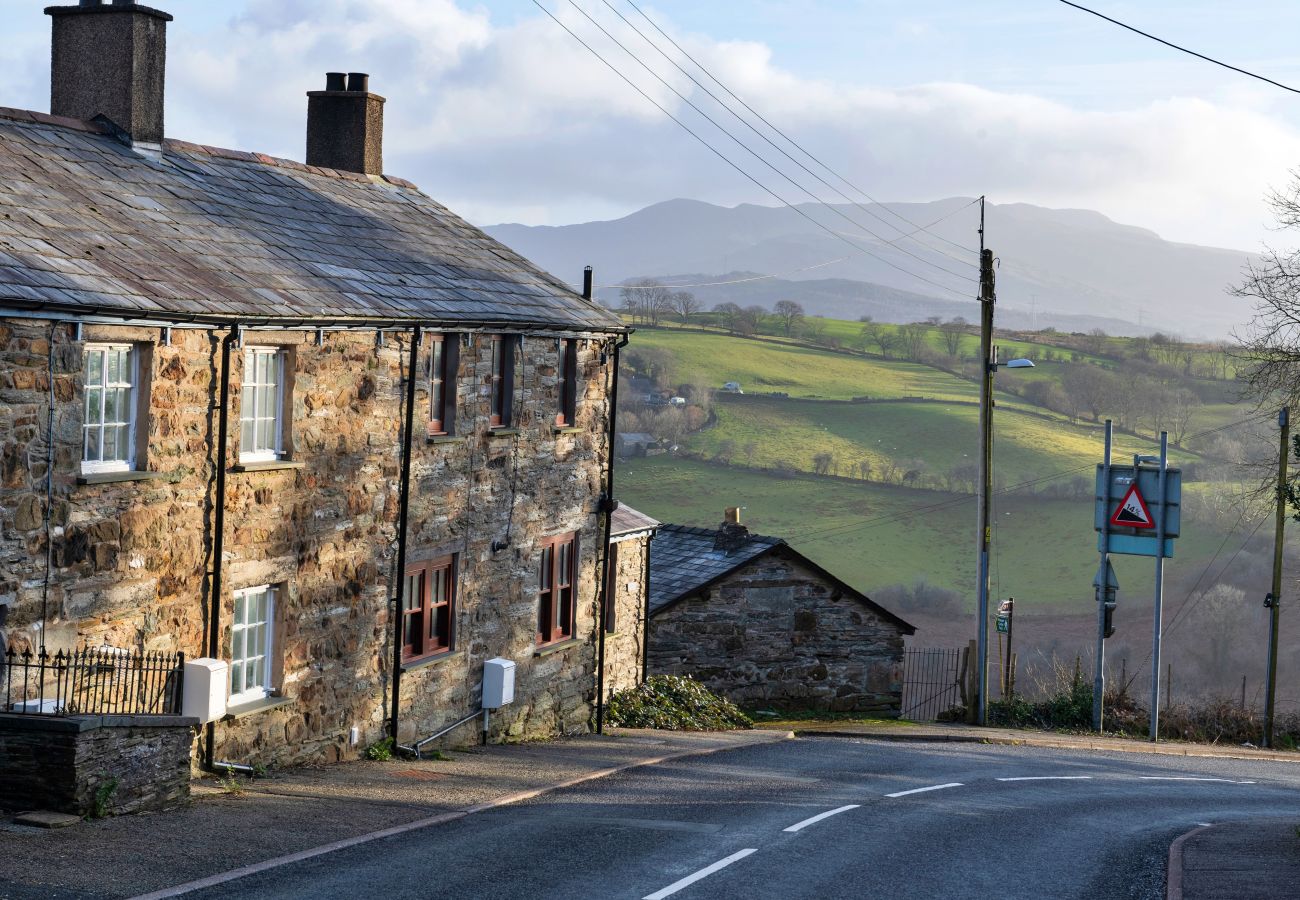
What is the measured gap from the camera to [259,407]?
51.1ft

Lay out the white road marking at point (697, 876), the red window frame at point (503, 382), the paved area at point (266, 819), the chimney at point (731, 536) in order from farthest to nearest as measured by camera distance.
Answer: the chimney at point (731, 536) < the red window frame at point (503, 382) < the white road marking at point (697, 876) < the paved area at point (266, 819)

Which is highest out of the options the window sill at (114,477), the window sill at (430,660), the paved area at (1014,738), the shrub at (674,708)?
the window sill at (114,477)

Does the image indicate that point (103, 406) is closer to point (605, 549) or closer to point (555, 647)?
point (555, 647)

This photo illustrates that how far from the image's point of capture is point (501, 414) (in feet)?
67.4

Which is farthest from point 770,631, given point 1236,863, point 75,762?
point 75,762

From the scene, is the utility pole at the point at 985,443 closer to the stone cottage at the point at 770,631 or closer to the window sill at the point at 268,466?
the stone cottage at the point at 770,631

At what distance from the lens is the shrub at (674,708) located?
26.2 metres

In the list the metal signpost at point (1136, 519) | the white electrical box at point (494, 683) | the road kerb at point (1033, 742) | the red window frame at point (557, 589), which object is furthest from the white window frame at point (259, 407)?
the metal signpost at point (1136, 519)

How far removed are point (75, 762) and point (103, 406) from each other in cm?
373

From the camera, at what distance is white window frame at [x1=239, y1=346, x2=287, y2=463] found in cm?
1530

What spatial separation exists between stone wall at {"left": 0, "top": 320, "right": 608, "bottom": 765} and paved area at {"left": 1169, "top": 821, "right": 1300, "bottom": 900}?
10.1 meters

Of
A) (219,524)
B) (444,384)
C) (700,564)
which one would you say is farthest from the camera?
(700,564)

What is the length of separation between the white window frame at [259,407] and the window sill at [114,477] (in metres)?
1.53

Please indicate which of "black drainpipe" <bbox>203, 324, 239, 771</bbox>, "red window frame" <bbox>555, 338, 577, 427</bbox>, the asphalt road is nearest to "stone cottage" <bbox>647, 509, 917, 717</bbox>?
"red window frame" <bbox>555, 338, 577, 427</bbox>
